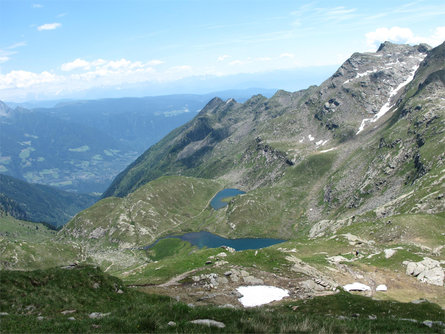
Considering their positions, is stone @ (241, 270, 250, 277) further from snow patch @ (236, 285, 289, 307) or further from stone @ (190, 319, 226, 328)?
stone @ (190, 319, 226, 328)

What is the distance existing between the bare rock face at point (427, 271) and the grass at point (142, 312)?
2316 centimetres

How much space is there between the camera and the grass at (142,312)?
65.3ft

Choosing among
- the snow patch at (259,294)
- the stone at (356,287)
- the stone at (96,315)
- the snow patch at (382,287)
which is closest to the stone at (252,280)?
the snow patch at (259,294)

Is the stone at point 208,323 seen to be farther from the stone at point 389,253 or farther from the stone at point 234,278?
the stone at point 389,253

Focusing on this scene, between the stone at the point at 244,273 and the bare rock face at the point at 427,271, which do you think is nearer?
the stone at the point at 244,273

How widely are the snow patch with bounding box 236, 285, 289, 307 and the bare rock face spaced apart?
30.7 meters

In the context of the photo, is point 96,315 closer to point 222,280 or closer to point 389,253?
point 222,280

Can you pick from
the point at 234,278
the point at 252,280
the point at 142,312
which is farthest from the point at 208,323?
the point at 234,278

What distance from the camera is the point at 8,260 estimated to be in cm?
17388

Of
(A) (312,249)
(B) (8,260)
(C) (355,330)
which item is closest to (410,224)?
(A) (312,249)

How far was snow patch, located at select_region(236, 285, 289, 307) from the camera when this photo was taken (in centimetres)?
3903

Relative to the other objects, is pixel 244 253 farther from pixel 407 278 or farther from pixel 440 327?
pixel 440 327

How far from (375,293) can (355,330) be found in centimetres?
3396

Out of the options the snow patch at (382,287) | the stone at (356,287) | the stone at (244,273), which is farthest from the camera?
the snow patch at (382,287)
